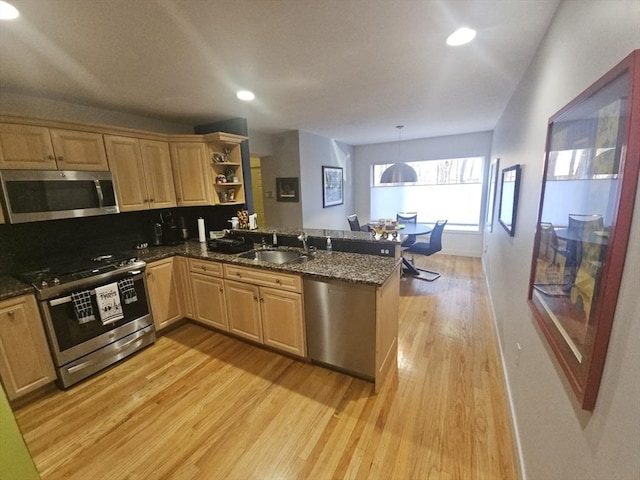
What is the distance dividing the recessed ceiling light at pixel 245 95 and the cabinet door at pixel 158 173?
116 cm

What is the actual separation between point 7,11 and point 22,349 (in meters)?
2.15

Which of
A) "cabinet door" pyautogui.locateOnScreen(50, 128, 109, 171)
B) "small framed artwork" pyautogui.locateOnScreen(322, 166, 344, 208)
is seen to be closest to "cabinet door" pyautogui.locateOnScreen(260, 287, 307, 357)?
"cabinet door" pyautogui.locateOnScreen(50, 128, 109, 171)

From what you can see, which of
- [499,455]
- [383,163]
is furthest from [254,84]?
[383,163]

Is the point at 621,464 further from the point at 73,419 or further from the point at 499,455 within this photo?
the point at 73,419

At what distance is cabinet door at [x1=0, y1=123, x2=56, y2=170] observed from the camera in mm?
2057

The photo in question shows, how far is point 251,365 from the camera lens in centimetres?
241

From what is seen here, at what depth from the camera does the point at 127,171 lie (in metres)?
2.82

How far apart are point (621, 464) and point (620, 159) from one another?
30.2 inches

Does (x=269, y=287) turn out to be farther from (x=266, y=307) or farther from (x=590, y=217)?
(x=590, y=217)

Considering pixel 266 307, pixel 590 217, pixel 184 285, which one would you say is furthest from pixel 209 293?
pixel 590 217

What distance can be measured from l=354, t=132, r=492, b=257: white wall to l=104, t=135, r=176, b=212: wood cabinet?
14.7ft

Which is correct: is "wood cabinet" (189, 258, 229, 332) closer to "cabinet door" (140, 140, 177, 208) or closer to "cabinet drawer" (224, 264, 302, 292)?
"cabinet drawer" (224, 264, 302, 292)

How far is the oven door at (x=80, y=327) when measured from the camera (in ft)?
6.80

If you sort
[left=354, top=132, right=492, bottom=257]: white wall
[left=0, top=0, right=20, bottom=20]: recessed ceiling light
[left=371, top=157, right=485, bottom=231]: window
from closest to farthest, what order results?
1. [left=0, top=0, right=20, bottom=20]: recessed ceiling light
2. [left=354, top=132, right=492, bottom=257]: white wall
3. [left=371, top=157, right=485, bottom=231]: window
